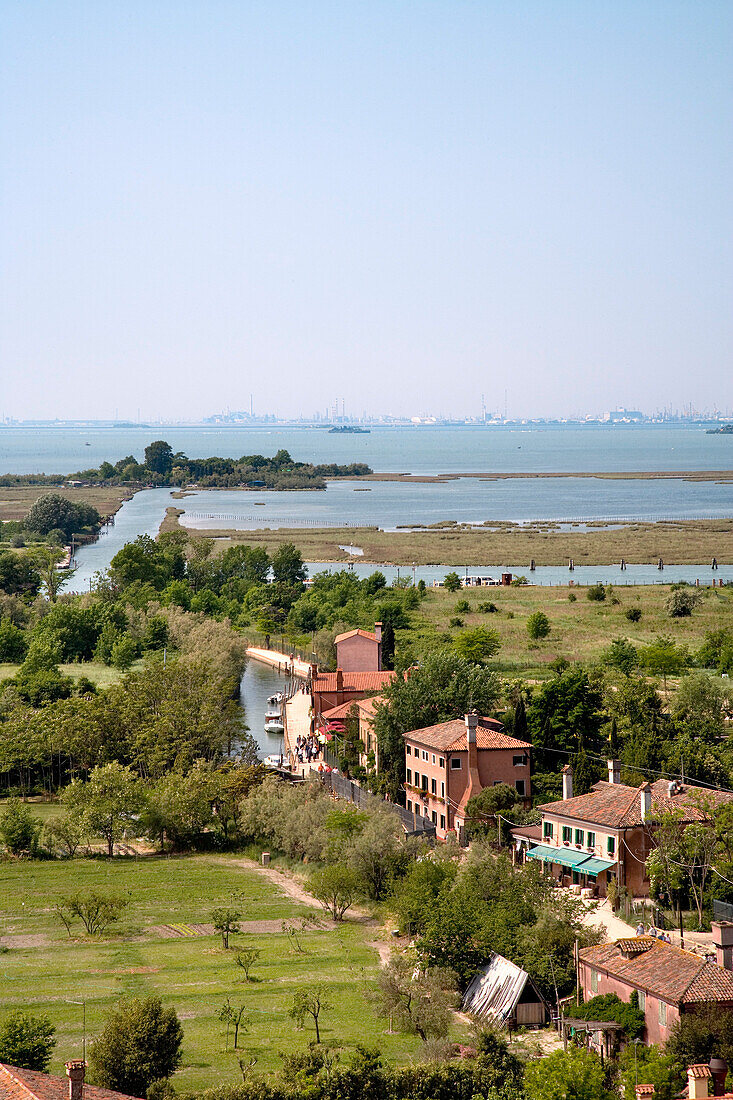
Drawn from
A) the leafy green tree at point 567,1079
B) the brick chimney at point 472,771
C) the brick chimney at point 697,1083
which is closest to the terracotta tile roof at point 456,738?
the brick chimney at point 472,771

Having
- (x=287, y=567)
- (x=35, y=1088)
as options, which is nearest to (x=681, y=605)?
(x=287, y=567)

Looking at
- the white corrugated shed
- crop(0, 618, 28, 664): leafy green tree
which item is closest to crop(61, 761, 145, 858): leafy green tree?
the white corrugated shed

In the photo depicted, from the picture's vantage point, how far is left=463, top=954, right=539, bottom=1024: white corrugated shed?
2353 centimetres

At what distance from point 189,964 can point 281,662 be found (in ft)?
138

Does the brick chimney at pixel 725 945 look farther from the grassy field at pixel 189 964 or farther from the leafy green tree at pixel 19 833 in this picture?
the leafy green tree at pixel 19 833

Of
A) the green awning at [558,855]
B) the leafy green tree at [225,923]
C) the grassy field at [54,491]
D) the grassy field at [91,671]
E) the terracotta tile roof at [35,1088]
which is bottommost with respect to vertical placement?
the grassy field at [91,671]

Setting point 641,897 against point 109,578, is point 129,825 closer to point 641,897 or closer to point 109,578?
point 641,897

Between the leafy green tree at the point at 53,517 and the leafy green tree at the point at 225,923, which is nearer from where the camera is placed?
the leafy green tree at the point at 225,923

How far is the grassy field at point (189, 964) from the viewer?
73.2 feet

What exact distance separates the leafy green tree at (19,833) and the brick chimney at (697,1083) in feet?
81.5

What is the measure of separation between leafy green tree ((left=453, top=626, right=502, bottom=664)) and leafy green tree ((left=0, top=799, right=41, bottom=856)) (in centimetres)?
2186

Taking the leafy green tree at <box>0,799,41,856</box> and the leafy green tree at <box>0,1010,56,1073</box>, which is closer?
the leafy green tree at <box>0,1010,56,1073</box>

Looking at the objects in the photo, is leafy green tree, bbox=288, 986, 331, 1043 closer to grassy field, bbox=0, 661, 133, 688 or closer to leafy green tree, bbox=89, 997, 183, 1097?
leafy green tree, bbox=89, 997, 183, 1097

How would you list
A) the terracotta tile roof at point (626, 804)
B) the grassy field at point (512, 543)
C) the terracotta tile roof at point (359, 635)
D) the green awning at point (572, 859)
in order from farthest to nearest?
the grassy field at point (512, 543)
the terracotta tile roof at point (359, 635)
the terracotta tile roof at point (626, 804)
the green awning at point (572, 859)
